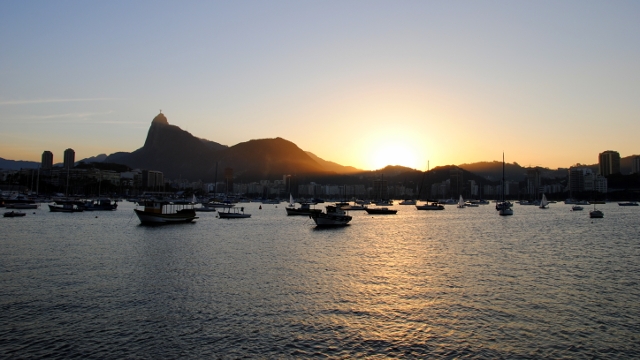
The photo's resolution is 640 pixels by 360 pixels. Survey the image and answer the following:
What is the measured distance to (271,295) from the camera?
990 inches

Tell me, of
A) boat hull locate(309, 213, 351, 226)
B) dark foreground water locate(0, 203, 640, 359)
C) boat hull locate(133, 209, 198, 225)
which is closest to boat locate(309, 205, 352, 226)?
boat hull locate(309, 213, 351, 226)

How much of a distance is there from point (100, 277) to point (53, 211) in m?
95.9

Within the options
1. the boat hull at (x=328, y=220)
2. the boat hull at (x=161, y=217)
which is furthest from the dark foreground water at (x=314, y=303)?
the boat hull at (x=161, y=217)

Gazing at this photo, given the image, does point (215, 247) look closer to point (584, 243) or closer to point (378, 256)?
point (378, 256)

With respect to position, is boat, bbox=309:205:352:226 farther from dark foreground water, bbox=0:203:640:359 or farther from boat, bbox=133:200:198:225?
dark foreground water, bbox=0:203:640:359

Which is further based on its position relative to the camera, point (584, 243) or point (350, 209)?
point (350, 209)

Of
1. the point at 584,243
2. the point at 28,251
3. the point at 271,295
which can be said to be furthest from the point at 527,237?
the point at 28,251

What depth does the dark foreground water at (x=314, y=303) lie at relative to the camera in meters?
17.2

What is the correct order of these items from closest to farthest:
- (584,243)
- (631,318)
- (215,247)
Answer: (631,318)
(215,247)
(584,243)

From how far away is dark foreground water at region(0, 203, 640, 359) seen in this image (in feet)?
56.5

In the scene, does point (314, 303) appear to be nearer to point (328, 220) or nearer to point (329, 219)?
point (328, 220)

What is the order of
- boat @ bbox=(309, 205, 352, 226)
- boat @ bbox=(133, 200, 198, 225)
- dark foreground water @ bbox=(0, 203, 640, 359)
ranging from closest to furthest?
1. dark foreground water @ bbox=(0, 203, 640, 359)
2. boat @ bbox=(309, 205, 352, 226)
3. boat @ bbox=(133, 200, 198, 225)

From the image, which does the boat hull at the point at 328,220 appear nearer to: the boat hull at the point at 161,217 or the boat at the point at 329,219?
the boat at the point at 329,219

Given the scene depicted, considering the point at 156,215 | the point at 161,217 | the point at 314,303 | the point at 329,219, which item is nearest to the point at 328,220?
the point at 329,219
